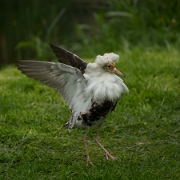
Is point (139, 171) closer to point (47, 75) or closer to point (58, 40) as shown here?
point (47, 75)

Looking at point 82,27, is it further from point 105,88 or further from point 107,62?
point 105,88

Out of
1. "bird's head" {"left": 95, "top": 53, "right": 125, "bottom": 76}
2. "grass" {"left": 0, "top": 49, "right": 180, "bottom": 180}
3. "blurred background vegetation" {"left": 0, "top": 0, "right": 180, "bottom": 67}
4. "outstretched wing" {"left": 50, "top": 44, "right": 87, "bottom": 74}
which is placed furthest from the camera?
"blurred background vegetation" {"left": 0, "top": 0, "right": 180, "bottom": 67}

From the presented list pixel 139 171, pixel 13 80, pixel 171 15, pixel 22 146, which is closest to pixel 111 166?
pixel 139 171

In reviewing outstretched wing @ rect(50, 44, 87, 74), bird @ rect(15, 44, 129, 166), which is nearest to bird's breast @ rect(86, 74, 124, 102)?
bird @ rect(15, 44, 129, 166)

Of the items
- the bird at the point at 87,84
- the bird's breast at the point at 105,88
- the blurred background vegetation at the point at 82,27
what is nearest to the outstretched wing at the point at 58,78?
the bird at the point at 87,84

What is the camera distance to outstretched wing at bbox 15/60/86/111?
17.0 feet

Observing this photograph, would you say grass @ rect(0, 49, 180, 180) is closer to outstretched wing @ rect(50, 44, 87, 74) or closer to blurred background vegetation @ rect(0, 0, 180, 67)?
outstretched wing @ rect(50, 44, 87, 74)

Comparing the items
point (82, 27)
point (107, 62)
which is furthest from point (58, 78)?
point (82, 27)

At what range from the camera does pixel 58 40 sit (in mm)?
11531

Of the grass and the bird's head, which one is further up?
the bird's head

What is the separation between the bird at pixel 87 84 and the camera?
500 cm

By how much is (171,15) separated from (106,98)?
5.51 meters

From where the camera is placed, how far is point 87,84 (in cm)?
514

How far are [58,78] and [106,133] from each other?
46.8 inches
